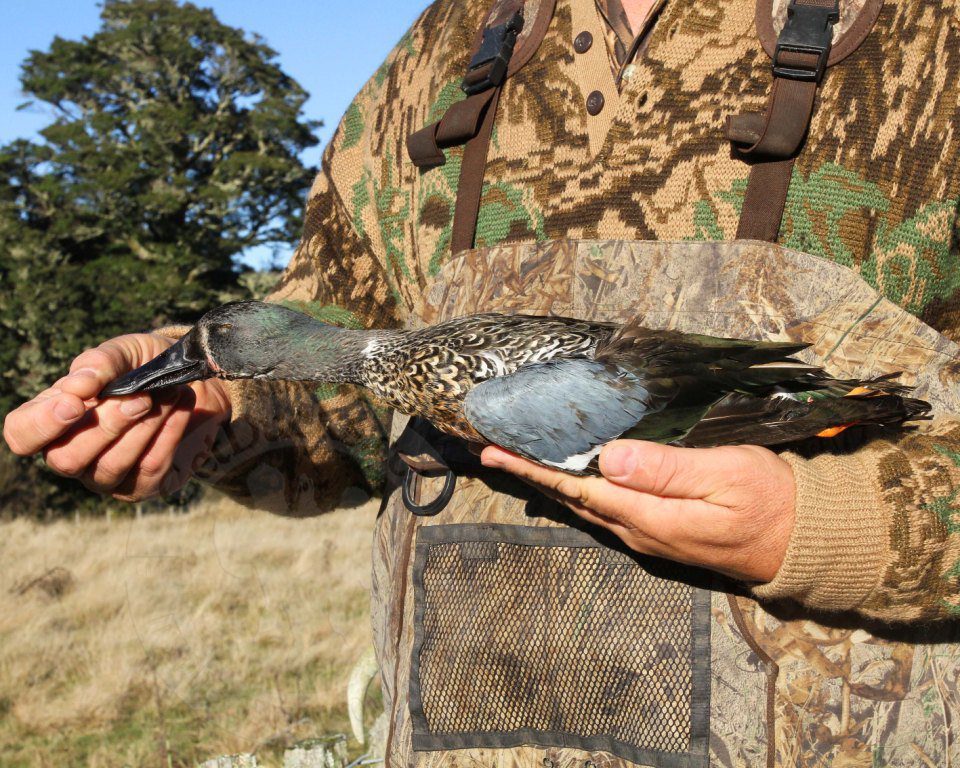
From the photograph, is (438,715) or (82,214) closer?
(438,715)

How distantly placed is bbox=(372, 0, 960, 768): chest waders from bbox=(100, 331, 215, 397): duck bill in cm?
76

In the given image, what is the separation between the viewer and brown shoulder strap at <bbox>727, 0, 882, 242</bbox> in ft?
7.40

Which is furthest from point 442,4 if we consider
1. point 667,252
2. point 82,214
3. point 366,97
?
point 82,214

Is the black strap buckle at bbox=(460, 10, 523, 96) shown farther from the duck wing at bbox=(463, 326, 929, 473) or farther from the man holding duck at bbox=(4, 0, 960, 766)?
the duck wing at bbox=(463, 326, 929, 473)

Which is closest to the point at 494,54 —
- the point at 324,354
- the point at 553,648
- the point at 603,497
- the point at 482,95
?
the point at 482,95

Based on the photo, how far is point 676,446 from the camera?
7.54 feet

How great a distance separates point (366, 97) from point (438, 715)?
218 cm

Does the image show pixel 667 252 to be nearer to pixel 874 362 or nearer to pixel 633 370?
pixel 633 370

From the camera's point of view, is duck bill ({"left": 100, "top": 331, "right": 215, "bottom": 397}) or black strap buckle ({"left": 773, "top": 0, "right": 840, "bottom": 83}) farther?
duck bill ({"left": 100, "top": 331, "right": 215, "bottom": 397})

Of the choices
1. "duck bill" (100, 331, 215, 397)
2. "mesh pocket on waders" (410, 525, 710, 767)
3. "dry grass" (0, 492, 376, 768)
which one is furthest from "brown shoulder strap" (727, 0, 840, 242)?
"dry grass" (0, 492, 376, 768)

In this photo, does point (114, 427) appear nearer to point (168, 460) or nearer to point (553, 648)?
point (168, 460)

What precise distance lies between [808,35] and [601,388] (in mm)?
1025

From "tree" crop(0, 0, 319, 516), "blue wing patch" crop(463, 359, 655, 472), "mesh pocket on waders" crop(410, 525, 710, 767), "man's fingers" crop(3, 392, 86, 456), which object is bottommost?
"mesh pocket on waders" crop(410, 525, 710, 767)

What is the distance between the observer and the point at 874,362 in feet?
7.43
